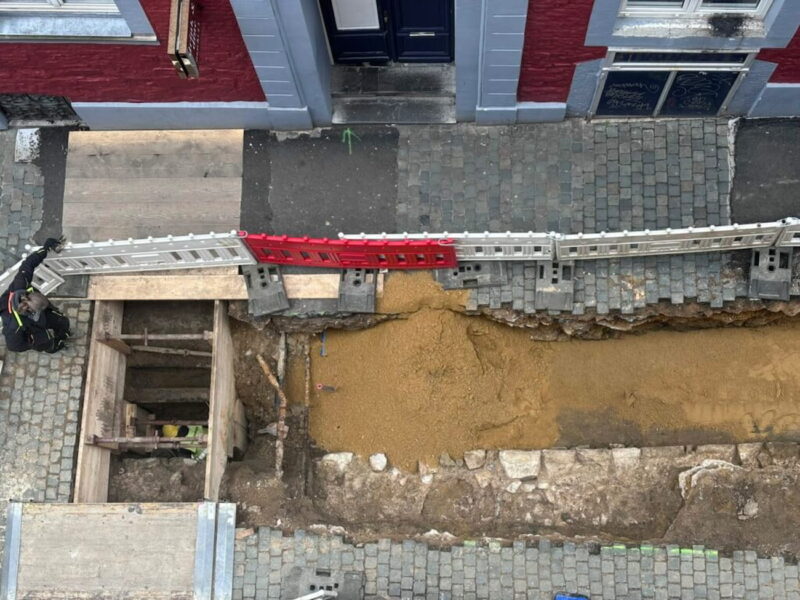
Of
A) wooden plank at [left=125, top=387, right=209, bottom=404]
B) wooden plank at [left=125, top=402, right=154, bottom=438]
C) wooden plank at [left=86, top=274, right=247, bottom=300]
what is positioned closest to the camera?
wooden plank at [left=86, top=274, right=247, bottom=300]

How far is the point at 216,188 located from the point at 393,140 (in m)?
3.30

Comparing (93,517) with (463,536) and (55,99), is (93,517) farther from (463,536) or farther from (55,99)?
(55,99)

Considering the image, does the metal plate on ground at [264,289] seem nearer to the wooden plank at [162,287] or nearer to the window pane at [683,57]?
the wooden plank at [162,287]

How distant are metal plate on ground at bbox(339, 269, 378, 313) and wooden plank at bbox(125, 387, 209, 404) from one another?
3632 millimetres

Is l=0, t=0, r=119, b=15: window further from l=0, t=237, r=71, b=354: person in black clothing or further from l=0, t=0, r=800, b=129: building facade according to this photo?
l=0, t=237, r=71, b=354: person in black clothing

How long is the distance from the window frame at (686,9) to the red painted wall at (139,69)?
20.0 feet

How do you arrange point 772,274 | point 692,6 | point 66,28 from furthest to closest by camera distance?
1. point 772,274
2. point 66,28
3. point 692,6

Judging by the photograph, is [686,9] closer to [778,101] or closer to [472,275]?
[778,101]

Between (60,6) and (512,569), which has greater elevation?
(60,6)

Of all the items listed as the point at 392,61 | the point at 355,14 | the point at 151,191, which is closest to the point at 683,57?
the point at 392,61

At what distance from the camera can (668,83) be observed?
1288cm

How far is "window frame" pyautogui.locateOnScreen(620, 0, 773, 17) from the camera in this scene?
11680mm

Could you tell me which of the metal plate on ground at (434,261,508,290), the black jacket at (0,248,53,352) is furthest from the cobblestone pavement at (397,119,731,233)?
the black jacket at (0,248,53,352)

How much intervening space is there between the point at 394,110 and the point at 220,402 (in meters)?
6.02
